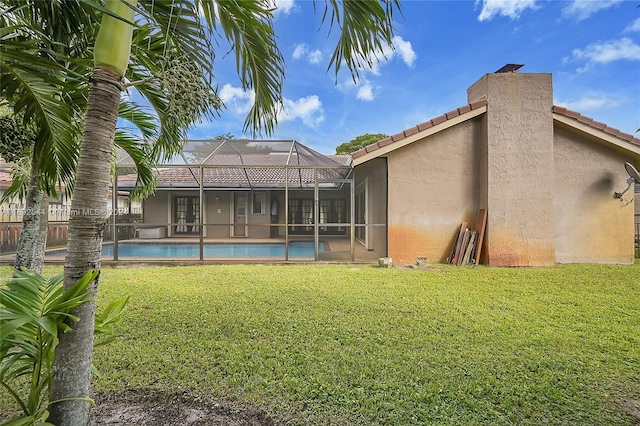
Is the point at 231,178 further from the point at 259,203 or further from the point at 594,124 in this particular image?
the point at 594,124

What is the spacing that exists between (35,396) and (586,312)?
6151 millimetres

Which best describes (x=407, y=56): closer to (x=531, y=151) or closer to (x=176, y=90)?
(x=531, y=151)

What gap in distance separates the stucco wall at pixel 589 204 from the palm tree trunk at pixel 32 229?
1094cm

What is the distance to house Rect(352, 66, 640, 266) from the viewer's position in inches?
318

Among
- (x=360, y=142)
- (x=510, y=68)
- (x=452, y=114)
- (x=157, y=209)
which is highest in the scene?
(x=360, y=142)

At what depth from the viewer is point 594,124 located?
8008mm

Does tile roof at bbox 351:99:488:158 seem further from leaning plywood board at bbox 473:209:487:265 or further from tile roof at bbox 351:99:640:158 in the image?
leaning plywood board at bbox 473:209:487:265

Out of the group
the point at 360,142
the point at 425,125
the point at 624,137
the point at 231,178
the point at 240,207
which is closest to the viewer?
the point at 624,137

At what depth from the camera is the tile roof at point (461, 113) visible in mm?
7988

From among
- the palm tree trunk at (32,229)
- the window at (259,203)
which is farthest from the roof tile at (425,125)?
the window at (259,203)

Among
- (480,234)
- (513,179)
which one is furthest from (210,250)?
(513,179)

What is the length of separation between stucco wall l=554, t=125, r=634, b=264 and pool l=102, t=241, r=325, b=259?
8.09 meters

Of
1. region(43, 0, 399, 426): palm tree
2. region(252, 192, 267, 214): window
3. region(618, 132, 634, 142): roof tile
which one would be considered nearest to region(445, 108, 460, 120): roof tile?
region(618, 132, 634, 142): roof tile

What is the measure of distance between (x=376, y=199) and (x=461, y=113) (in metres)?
4.10
